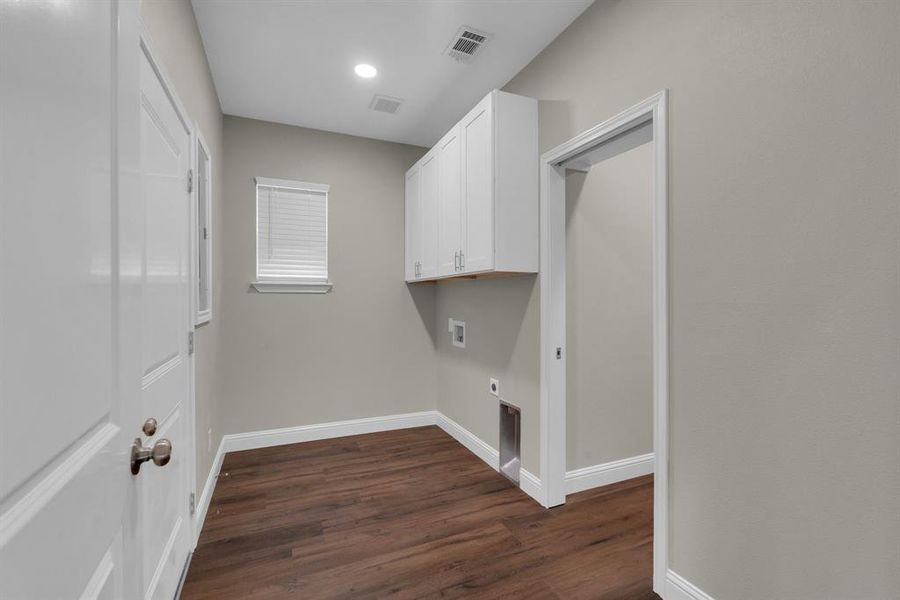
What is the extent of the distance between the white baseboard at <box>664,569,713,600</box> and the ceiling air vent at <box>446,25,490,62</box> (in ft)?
9.29

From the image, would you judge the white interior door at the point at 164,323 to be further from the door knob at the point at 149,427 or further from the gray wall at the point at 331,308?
the gray wall at the point at 331,308

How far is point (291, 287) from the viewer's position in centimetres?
358

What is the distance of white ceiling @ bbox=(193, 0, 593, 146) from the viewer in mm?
2182

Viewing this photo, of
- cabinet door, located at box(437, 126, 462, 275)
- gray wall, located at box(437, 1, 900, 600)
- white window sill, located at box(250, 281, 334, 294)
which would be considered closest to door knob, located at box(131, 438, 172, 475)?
gray wall, located at box(437, 1, 900, 600)

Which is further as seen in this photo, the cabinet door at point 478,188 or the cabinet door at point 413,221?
the cabinet door at point 413,221

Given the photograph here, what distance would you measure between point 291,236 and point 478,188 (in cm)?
186

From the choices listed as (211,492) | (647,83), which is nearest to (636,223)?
(647,83)

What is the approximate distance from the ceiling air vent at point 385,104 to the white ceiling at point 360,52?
2.1 inches

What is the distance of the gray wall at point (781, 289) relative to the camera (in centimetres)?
117

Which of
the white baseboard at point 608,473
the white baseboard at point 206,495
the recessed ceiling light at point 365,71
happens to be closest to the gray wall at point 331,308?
the white baseboard at point 206,495

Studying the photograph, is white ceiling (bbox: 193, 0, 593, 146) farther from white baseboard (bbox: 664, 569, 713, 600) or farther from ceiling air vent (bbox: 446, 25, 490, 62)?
white baseboard (bbox: 664, 569, 713, 600)

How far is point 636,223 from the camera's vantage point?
2898 millimetres

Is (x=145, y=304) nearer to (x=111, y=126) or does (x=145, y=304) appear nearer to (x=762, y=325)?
(x=111, y=126)

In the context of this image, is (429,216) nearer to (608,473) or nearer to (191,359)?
(191,359)
